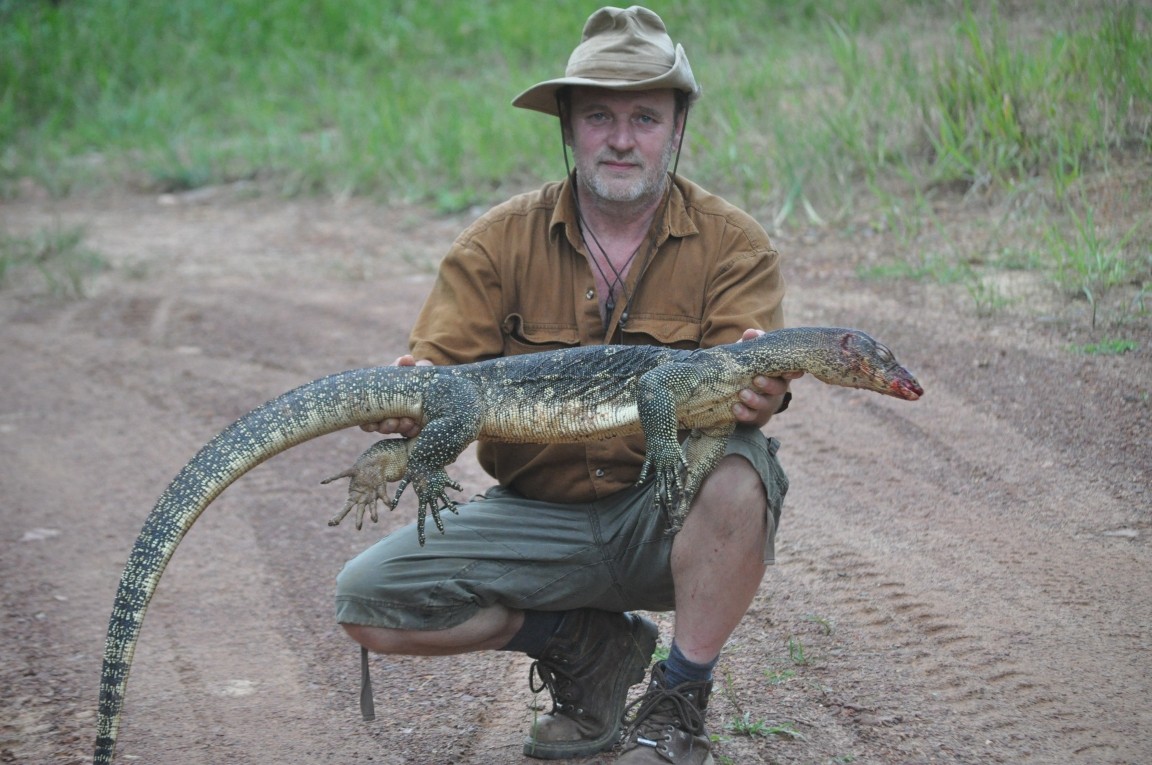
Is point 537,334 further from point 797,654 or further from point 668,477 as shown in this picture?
point 797,654

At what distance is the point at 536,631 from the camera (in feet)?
11.9

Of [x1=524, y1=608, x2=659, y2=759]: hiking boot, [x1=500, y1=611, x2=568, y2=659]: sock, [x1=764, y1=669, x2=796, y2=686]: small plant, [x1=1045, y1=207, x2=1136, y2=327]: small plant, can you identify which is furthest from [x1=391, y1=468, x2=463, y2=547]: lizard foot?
[x1=1045, y1=207, x2=1136, y2=327]: small plant

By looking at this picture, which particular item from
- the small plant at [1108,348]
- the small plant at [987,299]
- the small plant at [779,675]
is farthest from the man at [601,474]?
the small plant at [987,299]

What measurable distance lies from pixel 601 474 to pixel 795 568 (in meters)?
1.20

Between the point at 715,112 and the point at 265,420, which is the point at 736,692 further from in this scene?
A: the point at 715,112

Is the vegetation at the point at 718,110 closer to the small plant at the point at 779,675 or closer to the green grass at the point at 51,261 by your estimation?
the green grass at the point at 51,261

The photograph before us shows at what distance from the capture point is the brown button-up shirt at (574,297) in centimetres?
375

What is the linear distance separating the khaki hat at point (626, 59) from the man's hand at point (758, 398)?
0.89 meters

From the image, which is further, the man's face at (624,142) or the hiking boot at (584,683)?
the man's face at (624,142)

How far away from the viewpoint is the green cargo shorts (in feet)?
11.1

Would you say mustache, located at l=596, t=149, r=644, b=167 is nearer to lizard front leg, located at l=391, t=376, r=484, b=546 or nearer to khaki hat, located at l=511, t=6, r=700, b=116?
khaki hat, located at l=511, t=6, r=700, b=116

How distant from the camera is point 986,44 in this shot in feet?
26.0

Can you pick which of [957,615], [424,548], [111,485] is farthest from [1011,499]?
[111,485]

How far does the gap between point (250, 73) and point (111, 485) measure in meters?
9.80
